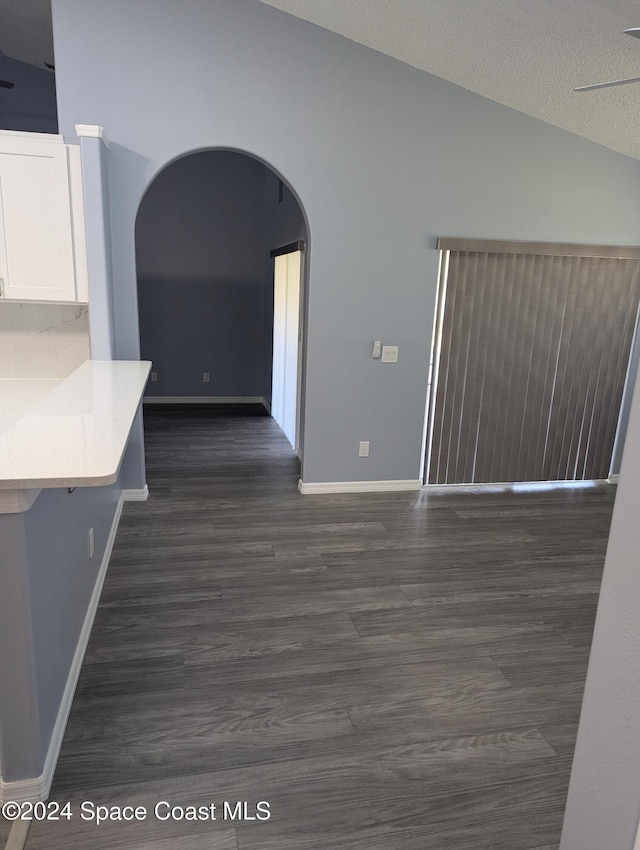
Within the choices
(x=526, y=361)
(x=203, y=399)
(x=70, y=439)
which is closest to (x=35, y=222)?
(x=70, y=439)

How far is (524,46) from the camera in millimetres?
3285

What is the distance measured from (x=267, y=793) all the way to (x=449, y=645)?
3.61ft

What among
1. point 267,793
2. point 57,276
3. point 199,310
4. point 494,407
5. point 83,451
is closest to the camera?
point 83,451

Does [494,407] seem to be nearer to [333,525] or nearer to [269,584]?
[333,525]

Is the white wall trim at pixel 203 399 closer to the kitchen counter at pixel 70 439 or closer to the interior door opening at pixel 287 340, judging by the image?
the interior door opening at pixel 287 340

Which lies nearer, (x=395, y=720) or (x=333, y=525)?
(x=395, y=720)

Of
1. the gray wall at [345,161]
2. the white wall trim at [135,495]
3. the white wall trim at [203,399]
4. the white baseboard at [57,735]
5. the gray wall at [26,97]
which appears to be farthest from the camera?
the white wall trim at [203,399]

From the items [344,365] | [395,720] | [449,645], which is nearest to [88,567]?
[395,720]

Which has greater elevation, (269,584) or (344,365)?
(344,365)

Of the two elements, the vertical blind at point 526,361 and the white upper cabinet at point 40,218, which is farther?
the vertical blind at point 526,361

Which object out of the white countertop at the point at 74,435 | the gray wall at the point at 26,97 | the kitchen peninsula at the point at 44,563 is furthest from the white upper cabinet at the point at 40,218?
the gray wall at the point at 26,97

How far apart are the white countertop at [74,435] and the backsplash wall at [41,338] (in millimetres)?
843

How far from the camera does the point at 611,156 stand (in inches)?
172

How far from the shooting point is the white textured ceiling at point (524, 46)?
2.94 meters
